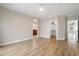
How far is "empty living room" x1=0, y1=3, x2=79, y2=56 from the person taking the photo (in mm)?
3984

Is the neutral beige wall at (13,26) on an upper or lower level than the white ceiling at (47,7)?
lower

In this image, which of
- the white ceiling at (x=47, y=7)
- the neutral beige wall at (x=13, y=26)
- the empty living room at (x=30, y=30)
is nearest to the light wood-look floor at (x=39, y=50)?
the empty living room at (x=30, y=30)

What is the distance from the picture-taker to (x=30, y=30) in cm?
803

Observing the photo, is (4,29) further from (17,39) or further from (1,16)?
(17,39)

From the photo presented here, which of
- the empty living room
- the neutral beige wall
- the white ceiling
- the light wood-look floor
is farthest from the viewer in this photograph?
the neutral beige wall

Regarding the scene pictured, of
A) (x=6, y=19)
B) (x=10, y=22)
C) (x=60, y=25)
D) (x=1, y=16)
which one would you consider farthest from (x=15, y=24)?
(x=60, y=25)

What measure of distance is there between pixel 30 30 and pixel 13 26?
2.50 meters

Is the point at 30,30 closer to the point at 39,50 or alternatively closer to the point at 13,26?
the point at 13,26

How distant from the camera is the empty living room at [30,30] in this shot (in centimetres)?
398

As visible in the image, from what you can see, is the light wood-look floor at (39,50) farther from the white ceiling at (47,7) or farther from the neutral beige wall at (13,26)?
the white ceiling at (47,7)

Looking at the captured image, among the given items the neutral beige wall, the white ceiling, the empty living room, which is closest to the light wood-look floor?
the empty living room

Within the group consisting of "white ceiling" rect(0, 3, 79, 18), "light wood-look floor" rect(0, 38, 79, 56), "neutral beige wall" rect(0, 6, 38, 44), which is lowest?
"light wood-look floor" rect(0, 38, 79, 56)

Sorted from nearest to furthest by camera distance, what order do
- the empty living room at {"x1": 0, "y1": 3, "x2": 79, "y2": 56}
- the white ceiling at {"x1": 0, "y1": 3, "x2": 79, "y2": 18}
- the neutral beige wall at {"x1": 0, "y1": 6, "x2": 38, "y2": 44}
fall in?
the empty living room at {"x1": 0, "y1": 3, "x2": 79, "y2": 56} < the white ceiling at {"x1": 0, "y1": 3, "x2": 79, "y2": 18} < the neutral beige wall at {"x1": 0, "y1": 6, "x2": 38, "y2": 44}

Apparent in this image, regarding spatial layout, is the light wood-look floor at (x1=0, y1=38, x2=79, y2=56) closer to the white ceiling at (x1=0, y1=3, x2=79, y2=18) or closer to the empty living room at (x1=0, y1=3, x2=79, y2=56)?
the empty living room at (x1=0, y1=3, x2=79, y2=56)
